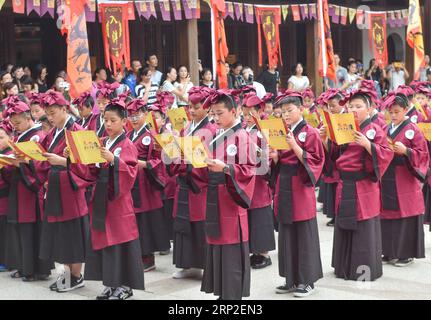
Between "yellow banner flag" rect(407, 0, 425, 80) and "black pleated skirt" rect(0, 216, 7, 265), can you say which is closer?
"black pleated skirt" rect(0, 216, 7, 265)

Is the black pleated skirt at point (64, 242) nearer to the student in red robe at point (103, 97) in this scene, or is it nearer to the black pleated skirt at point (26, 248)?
the black pleated skirt at point (26, 248)

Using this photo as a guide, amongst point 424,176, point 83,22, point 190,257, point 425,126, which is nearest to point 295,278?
point 190,257

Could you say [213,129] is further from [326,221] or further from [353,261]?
[326,221]

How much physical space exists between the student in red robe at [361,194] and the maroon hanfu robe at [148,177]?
181 cm

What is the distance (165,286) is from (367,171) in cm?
221

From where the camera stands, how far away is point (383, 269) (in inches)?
289

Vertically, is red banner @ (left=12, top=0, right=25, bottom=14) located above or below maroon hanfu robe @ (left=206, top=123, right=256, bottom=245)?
above

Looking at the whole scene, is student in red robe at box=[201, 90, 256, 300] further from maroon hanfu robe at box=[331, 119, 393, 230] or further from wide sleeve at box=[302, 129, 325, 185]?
maroon hanfu robe at box=[331, 119, 393, 230]

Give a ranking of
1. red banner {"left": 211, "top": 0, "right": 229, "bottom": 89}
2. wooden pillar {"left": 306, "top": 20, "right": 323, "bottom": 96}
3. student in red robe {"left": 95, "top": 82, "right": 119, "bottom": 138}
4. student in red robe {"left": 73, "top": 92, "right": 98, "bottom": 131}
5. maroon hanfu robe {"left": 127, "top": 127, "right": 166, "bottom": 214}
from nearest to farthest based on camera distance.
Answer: maroon hanfu robe {"left": 127, "top": 127, "right": 166, "bottom": 214}
student in red robe {"left": 95, "top": 82, "right": 119, "bottom": 138}
student in red robe {"left": 73, "top": 92, "right": 98, "bottom": 131}
red banner {"left": 211, "top": 0, "right": 229, "bottom": 89}
wooden pillar {"left": 306, "top": 20, "right": 323, "bottom": 96}

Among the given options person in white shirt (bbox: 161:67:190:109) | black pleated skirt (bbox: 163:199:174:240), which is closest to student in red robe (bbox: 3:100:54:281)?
black pleated skirt (bbox: 163:199:174:240)

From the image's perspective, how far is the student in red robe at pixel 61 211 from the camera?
6.58 m

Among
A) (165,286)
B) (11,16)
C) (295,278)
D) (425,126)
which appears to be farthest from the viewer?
(11,16)

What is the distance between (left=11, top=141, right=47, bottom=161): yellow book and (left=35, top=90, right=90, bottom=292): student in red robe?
137 millimetres

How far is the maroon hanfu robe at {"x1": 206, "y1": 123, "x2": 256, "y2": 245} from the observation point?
552cm
